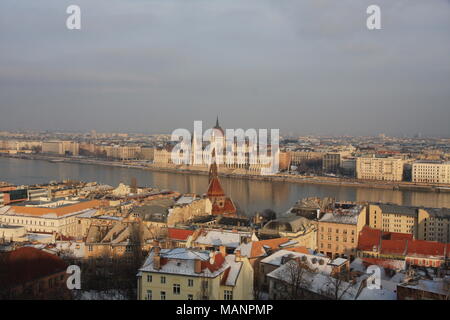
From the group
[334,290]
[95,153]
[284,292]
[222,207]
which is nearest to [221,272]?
[284,292]

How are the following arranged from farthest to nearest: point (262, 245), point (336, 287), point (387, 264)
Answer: point (262, 245) → point (387, 264) → point (336, 287)

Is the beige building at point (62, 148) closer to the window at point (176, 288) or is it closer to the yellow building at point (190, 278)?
the yellow building at point (190, 278)

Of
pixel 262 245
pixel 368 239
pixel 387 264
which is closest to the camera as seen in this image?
pixel 387 264

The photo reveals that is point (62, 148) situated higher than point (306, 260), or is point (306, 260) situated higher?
point (306, 260)

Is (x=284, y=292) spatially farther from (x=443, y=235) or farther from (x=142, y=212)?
(x=443, y=235)

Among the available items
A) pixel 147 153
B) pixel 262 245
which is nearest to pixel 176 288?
pixel 262 245

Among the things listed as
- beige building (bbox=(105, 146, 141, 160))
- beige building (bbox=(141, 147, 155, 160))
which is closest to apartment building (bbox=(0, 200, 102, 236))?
beige building (bbox=(141, 147, 155, 160))

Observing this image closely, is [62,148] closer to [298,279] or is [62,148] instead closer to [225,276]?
[225,276]
